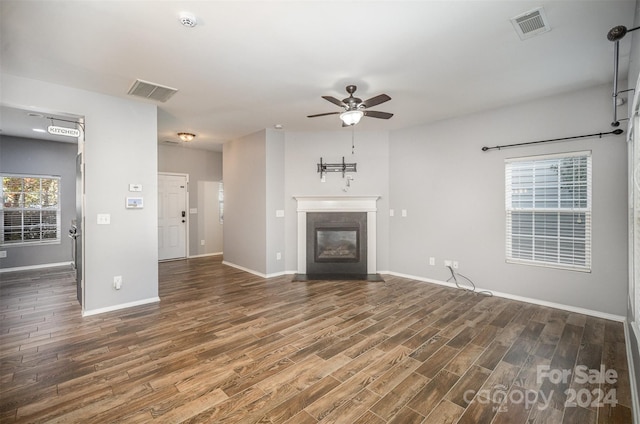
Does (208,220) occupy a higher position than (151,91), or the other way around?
(151,91)

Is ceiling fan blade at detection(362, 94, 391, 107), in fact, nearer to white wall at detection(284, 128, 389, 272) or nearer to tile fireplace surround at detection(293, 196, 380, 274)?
white wall at detection(284, 128, 389, 272)

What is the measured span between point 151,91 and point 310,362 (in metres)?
3.55

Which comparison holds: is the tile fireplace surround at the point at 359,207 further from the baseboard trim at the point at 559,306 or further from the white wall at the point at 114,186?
the white wall at the point at 114,186

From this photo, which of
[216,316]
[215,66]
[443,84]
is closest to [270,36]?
[215,66]

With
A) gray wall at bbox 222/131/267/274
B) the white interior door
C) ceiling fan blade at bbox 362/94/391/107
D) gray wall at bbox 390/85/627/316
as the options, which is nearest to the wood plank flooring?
gray wall at bbox 390/85/627/316

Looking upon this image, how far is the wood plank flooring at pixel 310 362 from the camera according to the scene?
1.77 m

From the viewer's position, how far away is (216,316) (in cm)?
329

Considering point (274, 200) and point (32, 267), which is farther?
point (32, 267)

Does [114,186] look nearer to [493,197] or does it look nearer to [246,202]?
[246,202]

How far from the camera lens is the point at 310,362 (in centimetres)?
231

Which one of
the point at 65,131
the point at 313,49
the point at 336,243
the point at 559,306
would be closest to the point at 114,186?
the point at 65,131

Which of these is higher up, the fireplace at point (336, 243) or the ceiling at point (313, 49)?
the ceiling at point (313, 49)

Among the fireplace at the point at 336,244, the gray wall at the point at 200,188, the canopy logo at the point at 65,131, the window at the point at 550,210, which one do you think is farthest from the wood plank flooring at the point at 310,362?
the gray wall at the point at 200,188

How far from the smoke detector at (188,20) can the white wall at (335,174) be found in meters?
3.23
